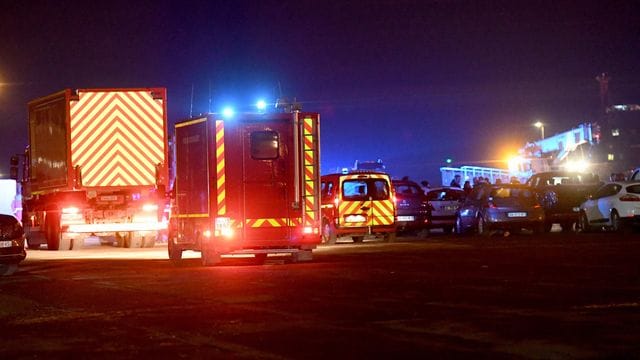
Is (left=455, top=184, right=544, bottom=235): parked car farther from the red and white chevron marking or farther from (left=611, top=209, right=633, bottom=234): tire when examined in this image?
the red and white chevron marking

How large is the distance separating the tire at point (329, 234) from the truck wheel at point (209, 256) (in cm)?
868

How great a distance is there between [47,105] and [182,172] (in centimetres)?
699

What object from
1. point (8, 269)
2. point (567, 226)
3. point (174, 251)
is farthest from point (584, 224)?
point (8, 269)

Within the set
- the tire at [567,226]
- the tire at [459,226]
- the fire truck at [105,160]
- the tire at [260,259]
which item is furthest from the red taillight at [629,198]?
→ the fire truck at [105,160]

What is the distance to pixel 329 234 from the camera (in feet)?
89.9

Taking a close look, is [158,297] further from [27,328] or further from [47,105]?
[47,105]

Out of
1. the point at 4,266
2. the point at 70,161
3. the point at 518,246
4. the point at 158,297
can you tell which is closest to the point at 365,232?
the point at 518,246

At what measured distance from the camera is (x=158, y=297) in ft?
41.3

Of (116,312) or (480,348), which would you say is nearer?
(480,348)

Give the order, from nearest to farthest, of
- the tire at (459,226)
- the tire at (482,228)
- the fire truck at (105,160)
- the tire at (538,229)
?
the fire truck at (105,160) < the tire at (538,229) < the tire at (482,228) < the tire at (459,226)

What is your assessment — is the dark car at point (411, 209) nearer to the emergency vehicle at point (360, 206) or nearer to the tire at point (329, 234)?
the emergency vehicle at point (360, 206)

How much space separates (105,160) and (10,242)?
7474mm

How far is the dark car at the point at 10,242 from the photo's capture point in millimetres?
17438

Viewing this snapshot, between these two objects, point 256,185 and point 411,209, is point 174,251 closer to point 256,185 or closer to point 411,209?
point 256,185
